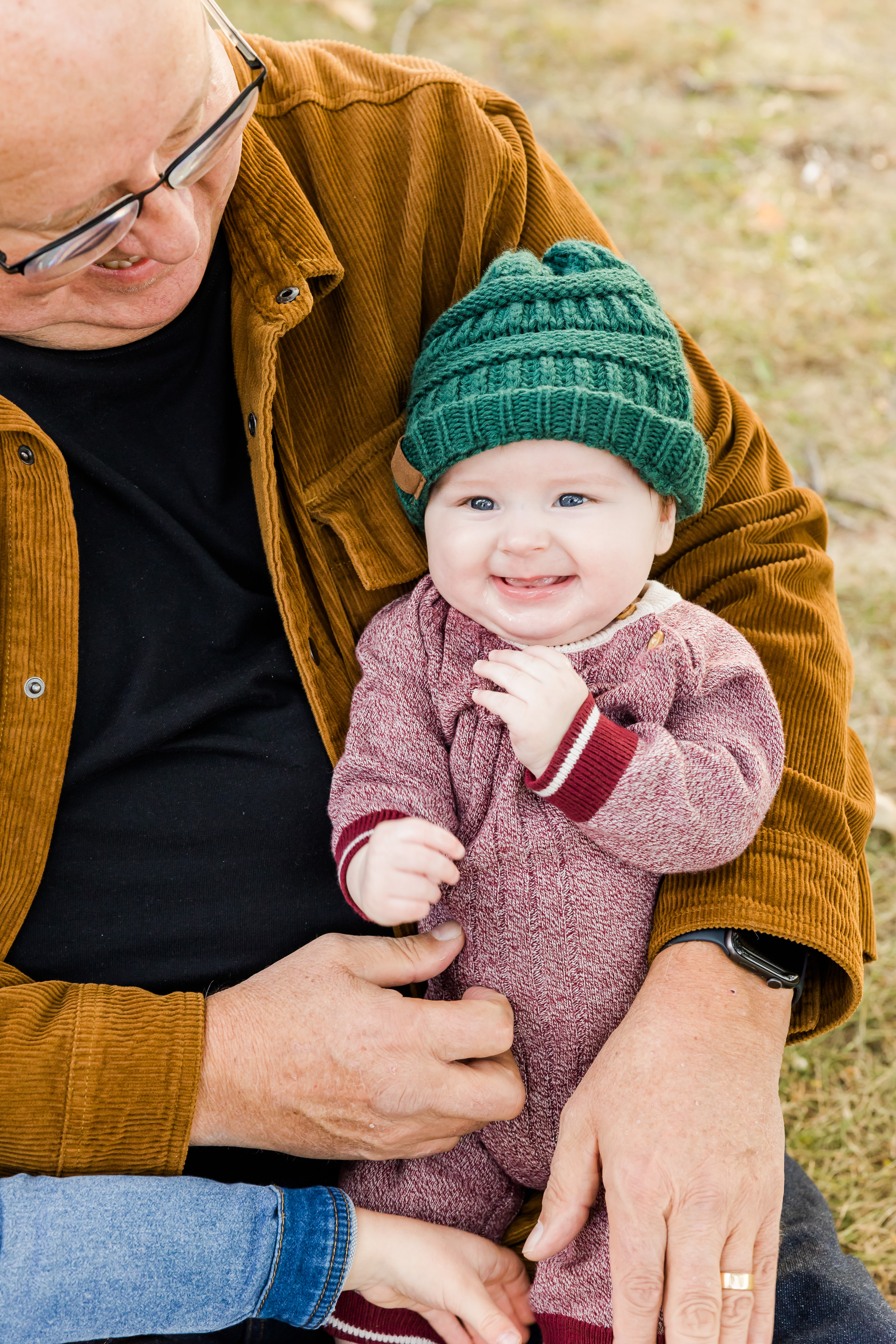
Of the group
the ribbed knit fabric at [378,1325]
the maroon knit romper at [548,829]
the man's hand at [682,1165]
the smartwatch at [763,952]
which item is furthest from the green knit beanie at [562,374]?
the ribbed knit fabric at [378,1325]

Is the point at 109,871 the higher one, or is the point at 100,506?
the point at 100,506

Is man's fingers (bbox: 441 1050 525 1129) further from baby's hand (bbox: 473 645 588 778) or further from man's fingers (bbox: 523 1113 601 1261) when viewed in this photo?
baby's hand (bbox: 473 645 588 778)

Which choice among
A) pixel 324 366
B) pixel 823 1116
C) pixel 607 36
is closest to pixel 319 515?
Answer: pixel 324 366

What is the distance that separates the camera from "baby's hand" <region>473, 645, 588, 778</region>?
4.81 ft

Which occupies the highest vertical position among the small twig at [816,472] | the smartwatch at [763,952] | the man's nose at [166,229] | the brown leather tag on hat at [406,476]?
the man's nose at [166,229]

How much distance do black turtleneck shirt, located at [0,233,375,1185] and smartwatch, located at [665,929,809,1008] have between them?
1.72 feet

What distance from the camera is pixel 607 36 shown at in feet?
17.7

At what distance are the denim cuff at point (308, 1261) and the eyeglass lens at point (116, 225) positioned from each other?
47.9 inches

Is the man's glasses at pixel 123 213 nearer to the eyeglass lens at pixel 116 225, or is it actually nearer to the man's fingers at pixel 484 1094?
the eyeglass lens at pixel 116 225

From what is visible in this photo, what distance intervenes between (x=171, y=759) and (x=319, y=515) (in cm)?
42

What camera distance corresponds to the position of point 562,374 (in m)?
1.52

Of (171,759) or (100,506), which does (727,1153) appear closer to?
(171,759)

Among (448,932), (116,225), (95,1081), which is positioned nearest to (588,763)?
(448,932)

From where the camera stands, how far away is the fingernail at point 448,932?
1.68 metres
